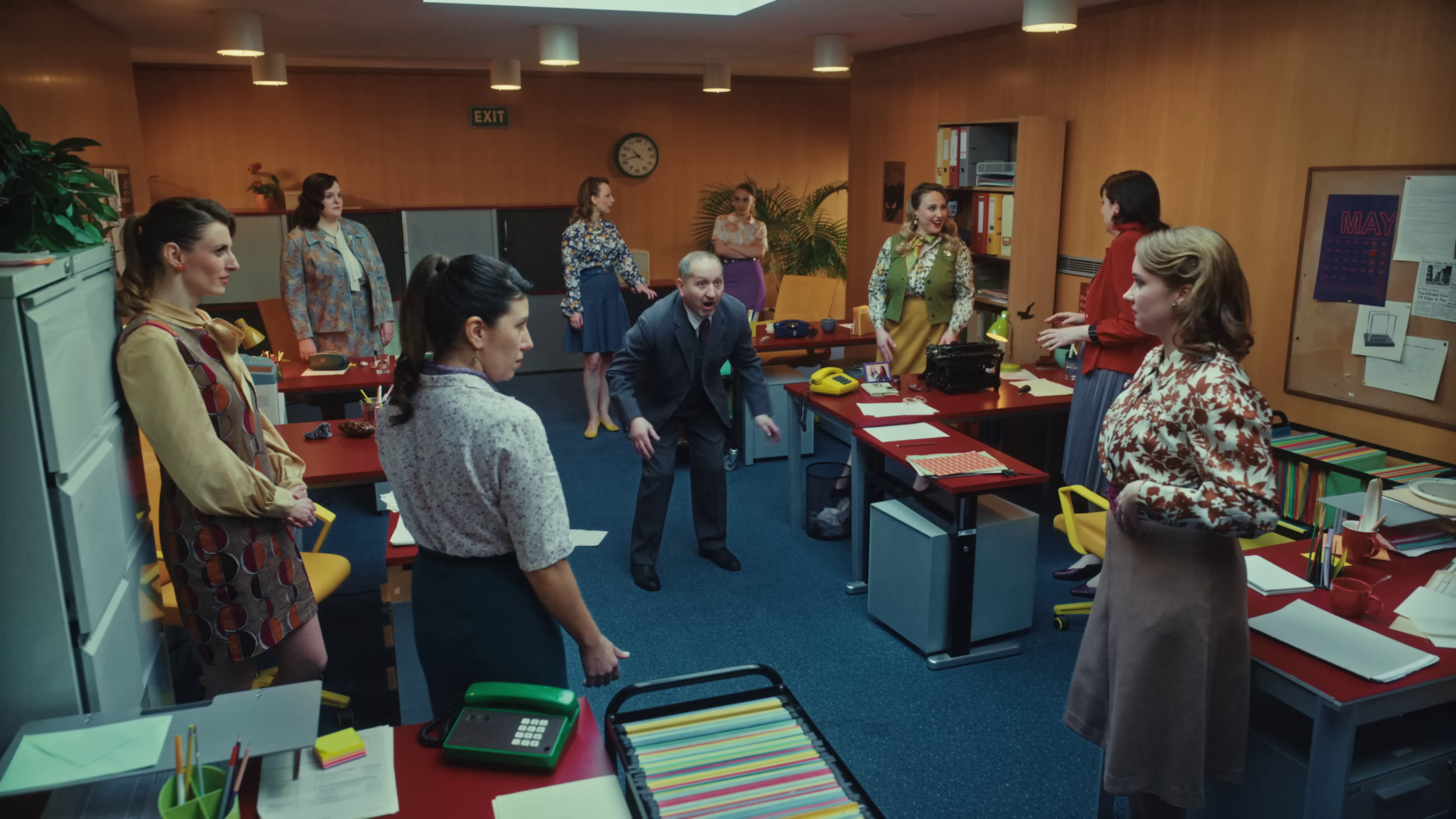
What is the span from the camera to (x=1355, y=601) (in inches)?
94.8

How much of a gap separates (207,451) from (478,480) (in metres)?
0.81

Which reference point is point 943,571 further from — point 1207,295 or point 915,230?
point 915,230

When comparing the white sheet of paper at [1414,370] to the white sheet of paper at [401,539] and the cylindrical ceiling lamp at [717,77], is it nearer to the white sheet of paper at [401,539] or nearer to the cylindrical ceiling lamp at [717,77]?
the white sheet of paper at [401,539]

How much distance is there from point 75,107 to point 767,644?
515 cm

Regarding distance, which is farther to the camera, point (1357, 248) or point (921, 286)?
point (921, 286)

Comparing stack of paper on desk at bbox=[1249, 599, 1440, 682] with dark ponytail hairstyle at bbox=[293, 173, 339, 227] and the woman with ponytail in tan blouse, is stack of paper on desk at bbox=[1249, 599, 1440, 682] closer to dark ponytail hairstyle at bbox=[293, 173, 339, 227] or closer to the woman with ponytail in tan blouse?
the woman with ponytail in tan blouse

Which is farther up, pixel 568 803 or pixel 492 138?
pixel 492 138

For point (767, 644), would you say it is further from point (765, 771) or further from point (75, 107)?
point (75, 107)

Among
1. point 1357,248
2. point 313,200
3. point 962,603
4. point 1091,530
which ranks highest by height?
point 313,200

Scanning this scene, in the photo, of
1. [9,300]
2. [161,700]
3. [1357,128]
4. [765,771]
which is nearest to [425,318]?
[9,300]

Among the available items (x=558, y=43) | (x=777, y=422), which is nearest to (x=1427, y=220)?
(x=777, y=422)

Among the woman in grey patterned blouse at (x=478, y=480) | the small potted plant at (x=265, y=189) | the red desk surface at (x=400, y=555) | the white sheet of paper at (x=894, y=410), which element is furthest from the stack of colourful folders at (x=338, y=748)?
the small potted plant at (x=265, y=189)

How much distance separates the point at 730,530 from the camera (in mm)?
5215

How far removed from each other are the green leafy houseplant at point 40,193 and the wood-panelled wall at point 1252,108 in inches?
183
